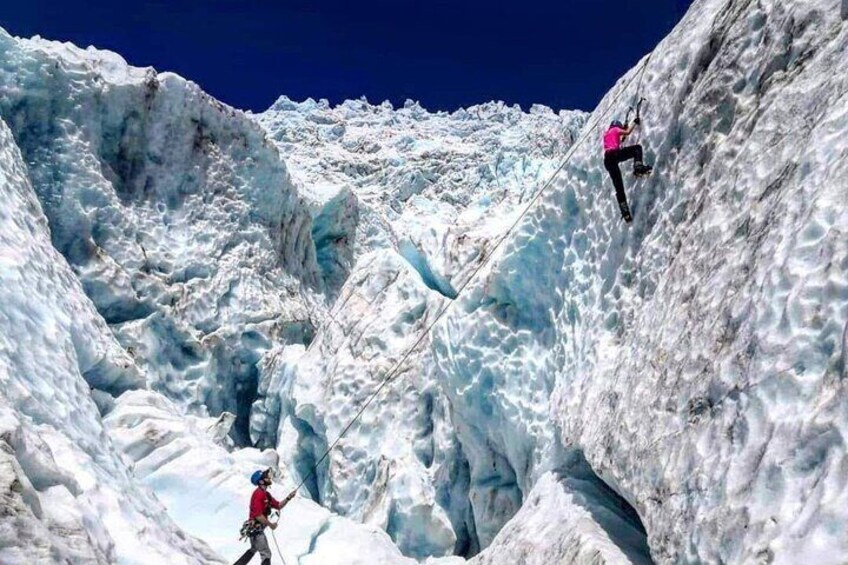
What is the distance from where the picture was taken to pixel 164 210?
19.9 m

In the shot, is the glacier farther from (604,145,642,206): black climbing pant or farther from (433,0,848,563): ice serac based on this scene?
(604,145,642,206): black climbing pant

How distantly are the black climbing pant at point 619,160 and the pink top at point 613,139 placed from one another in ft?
0.18

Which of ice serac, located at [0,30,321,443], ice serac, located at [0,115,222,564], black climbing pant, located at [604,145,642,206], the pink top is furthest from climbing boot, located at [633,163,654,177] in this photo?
ice serac, located at [0,30,321,443]

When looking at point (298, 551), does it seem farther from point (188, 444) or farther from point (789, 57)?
point (789, 57)

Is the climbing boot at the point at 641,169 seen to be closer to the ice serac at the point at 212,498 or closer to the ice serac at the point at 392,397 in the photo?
the ice serac at the point at 392,397

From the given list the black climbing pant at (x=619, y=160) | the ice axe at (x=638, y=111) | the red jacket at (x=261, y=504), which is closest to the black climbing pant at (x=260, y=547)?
the red jacket at (x=261, y=504)

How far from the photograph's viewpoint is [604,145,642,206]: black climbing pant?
8.07m

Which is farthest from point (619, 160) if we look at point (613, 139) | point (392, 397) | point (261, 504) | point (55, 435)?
point (392, 397)

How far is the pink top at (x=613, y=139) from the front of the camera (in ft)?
26.8

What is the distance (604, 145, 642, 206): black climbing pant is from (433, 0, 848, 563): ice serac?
251 mm

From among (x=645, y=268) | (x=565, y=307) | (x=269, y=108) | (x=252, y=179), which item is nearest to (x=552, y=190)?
(x=565, y=307)

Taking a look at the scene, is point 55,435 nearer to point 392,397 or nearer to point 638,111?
point 638,111

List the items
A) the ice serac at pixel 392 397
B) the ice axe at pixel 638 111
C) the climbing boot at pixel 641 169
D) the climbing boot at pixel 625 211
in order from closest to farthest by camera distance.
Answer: the climbing boot at pixel 641 169 → the climbing boot at pixel 625 211 → the ice axe at pixel 638 111 → the ice serac at pixel 392 397

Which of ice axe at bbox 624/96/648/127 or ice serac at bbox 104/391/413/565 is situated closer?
ice axe at bbox 624/96/648/127
